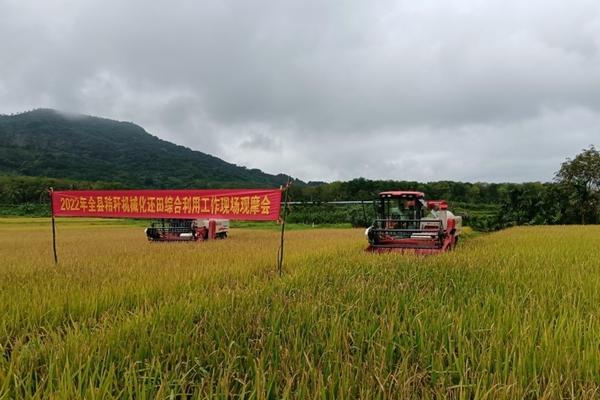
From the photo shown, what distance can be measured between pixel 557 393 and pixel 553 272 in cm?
436

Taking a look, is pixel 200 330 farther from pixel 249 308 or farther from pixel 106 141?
pixel 106 141

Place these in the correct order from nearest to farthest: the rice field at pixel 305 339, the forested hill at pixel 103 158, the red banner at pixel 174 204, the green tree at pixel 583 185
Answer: the rice field at pixel 305 339, the red banner at pixel 174 204, the green tree at pixel 583 185, the forested hill at pixel 103 158

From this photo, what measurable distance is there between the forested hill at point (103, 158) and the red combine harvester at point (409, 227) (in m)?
66.3

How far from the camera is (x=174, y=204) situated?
781cm

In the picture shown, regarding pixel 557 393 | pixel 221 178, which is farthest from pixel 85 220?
pixel 221 178

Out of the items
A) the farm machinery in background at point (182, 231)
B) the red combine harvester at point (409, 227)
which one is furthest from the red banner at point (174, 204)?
the farm machinery in background at point (182, 231)

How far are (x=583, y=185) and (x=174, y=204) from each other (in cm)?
3424

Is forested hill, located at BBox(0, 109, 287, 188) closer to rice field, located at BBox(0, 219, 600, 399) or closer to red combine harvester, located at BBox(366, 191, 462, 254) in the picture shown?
red combine harvester, located at BBox(366, 191, 462, 254)

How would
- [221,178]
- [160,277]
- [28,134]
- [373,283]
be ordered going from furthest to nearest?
1. [28,134]
2. [221,178]
3. [160,277]
4. [373,283]

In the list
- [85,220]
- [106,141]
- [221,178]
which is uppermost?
[106,141]

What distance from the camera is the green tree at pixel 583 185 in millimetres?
31750

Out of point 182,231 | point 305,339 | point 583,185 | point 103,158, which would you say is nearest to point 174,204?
point 305,339

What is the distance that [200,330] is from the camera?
3135 millimetres

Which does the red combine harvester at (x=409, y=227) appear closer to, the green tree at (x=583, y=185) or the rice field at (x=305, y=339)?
the rice field at (x=305, y=339)
